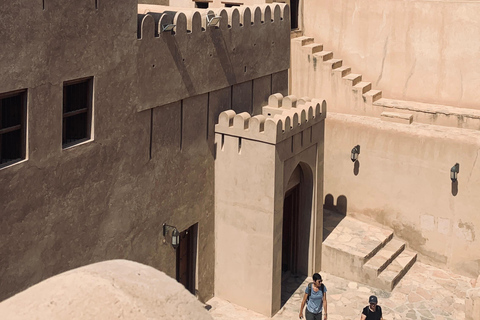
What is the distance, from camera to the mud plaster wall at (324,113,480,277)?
595 inches

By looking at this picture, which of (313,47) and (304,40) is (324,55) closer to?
(313,47)

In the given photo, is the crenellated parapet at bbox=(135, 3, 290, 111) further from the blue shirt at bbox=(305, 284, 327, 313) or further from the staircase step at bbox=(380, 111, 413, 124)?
the blue shirt at bbox=(305, 284, 327, 313)

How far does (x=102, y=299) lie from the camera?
12.4 ft

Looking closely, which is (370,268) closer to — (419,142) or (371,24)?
(419,142)

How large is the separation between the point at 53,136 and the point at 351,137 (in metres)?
8.87

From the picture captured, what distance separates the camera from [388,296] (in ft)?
46.8

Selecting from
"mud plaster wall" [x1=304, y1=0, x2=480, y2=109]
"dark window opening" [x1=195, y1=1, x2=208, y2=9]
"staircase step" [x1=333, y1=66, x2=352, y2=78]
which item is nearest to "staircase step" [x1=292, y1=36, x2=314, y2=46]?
"mud plaster wall" [x1=304, y1=0, x2=480, y2=109]

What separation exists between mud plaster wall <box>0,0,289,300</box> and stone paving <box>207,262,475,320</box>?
1162mm

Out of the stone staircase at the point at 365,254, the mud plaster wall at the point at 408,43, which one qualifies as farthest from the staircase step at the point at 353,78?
the stone staircase at the point at 365,254

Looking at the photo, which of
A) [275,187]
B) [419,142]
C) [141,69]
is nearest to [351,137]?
[419,142]

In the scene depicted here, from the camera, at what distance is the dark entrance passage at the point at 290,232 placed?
48.5 feet

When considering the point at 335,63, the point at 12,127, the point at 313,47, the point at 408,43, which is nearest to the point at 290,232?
the point at 335,63

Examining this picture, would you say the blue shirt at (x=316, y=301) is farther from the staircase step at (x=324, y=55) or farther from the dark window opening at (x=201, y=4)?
the dark window opening at (x=201, y=4)

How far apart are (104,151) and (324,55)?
28.3 ft
